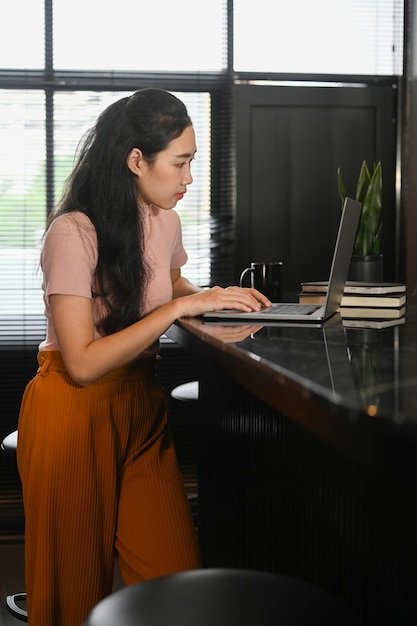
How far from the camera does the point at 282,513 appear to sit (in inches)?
80.0

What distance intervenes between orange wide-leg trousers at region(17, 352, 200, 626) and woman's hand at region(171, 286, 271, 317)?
214 millimetres

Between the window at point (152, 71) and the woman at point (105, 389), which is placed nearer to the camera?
the woman at point (105, 389)

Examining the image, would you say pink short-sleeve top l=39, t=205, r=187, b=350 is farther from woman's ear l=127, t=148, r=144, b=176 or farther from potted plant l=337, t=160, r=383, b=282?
potted plant l=337, t=160, r=383, b=282

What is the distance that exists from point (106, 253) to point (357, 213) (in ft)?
2.02

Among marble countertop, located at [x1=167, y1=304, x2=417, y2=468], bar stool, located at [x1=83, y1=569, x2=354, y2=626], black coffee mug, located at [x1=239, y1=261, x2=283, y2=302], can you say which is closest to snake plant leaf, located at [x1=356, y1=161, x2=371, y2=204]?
black coffee mug, located at [x1=239, y1=261, x2=283, y2=302]

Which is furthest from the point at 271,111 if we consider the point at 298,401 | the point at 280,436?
the point at 298,401

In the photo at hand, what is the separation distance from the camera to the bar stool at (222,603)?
1.12m

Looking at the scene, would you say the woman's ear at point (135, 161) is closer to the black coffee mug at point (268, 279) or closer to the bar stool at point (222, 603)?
the black coffee mug at point (268, 279)

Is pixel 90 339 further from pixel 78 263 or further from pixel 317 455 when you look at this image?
pixel 317 455

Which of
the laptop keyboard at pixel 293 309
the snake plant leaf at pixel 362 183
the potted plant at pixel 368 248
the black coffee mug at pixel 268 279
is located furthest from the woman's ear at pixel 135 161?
the snake plant leaf at pixel 362 183

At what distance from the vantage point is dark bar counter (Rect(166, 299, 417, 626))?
975 mm

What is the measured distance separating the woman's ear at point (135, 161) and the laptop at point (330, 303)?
38 centimetres

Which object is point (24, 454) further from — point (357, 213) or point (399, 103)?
point (399, 103)

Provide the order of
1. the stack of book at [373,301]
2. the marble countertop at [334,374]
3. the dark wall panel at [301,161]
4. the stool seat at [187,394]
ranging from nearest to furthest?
the marble countertop at [334,374], the stack of book at [373,301], the stool seat at [187,394], the dark wall panel at [301,161]
